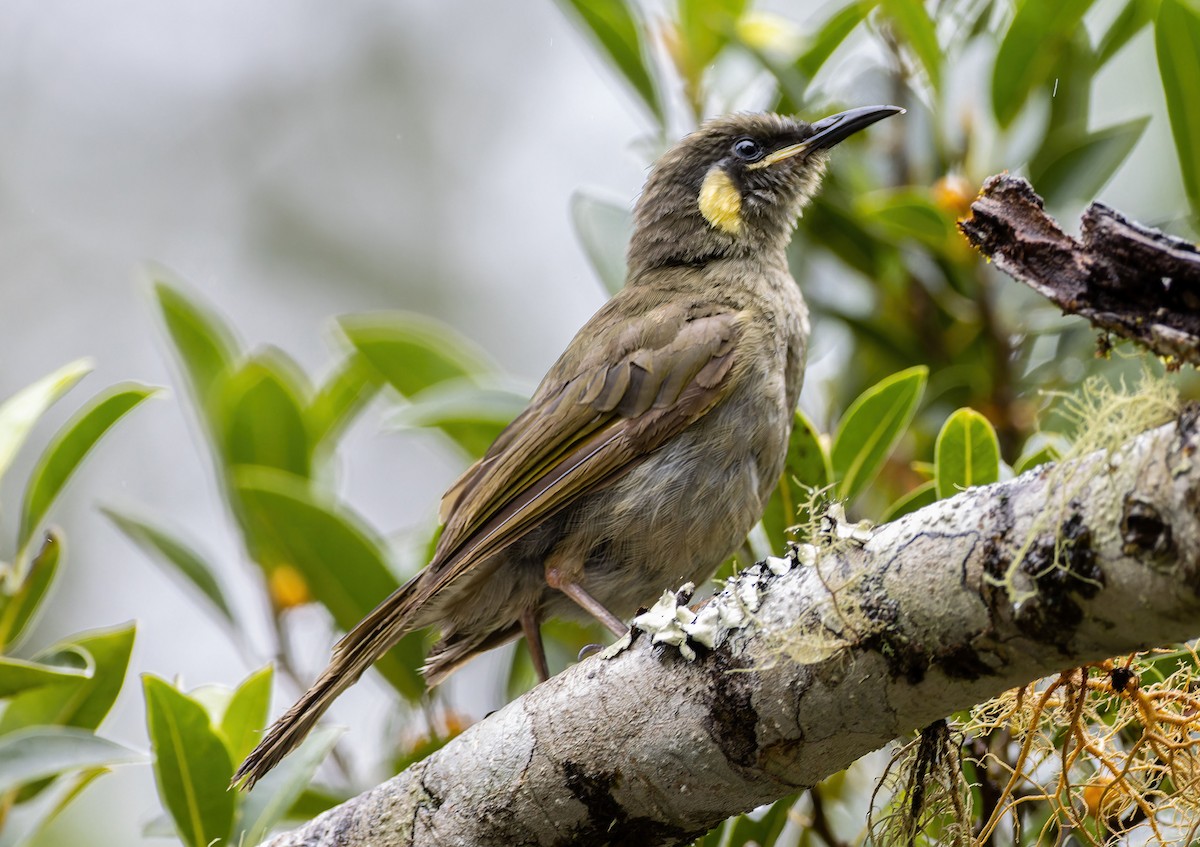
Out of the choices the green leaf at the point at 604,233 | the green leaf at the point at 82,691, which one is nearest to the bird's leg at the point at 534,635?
the green leaf at the point at 82,691

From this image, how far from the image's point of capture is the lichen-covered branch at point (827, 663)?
1686 mm

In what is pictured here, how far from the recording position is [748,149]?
14.7 feet

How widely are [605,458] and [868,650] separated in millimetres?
1615

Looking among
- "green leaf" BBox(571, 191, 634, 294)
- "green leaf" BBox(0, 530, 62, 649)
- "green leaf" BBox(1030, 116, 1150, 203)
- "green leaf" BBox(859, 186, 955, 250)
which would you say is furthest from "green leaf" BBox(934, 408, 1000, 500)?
"green leaf" BBox(0, 530, 62, 649)

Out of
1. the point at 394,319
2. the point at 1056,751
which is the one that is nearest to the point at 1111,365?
the point at 1056,751

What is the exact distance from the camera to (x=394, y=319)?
4113 mm

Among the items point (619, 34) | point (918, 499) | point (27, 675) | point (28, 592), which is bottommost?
point (918, 499)

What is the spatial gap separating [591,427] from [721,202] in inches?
44.5

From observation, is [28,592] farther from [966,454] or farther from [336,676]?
[966,454]

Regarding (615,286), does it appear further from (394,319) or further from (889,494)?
(889,494)

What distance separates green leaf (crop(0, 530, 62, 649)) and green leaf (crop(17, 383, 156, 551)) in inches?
3.4

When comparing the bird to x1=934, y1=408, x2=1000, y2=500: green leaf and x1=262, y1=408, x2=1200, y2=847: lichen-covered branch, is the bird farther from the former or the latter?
x1=262, y1=408, x2=1200, y2=847: lichen-covered branch

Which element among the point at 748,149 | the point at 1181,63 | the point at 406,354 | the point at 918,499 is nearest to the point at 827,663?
the point at 918,499

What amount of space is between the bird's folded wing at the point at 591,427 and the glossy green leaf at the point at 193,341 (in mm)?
1030
